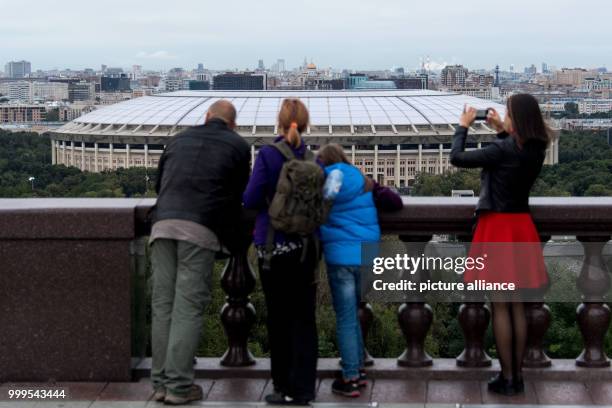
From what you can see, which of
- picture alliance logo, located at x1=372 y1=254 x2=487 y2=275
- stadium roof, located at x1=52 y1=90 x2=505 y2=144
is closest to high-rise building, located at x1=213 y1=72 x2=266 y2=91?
stadium roof, located at x1=52 y1=90 x2=505 y2=144

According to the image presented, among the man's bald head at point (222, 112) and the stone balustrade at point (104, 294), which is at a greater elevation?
the man's bald head at point (222, 112)

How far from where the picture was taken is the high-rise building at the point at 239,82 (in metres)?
174

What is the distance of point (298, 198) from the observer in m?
7.41

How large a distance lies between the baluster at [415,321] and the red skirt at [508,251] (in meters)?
0.43

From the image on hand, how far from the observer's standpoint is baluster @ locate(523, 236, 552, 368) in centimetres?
801

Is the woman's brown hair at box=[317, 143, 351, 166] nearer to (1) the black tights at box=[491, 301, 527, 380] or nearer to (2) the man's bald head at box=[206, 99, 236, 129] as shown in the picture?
(2) the man's bald head at box=[206, 99, 236, 129]

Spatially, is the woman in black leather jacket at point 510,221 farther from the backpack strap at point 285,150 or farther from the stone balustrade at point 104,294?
the backpack strap at point 285,150

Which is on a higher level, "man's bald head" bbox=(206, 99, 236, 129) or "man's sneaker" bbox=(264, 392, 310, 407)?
"man's bald head" bbox=(206, 99, 236, 129)

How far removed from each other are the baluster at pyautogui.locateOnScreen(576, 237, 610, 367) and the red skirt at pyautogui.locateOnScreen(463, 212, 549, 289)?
0.39 m

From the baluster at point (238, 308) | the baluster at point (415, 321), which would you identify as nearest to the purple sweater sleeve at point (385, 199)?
the baluster at point (415, 321)

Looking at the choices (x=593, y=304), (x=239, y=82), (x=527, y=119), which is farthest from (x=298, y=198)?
(x=239, y=82)

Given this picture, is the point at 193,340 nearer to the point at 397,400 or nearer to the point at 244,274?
the point at 244,274

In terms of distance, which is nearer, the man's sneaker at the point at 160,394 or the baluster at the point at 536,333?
the man's sneaker at the point at 160,394

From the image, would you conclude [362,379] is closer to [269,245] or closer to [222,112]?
[269,245]
